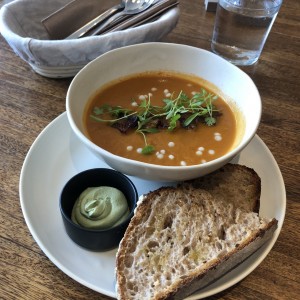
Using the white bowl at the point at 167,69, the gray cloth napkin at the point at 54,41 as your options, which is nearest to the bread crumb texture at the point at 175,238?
the white bowl at the point at 167,69

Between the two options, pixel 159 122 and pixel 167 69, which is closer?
pixel 159 122

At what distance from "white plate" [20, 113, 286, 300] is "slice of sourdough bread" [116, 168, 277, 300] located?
0.06 metres

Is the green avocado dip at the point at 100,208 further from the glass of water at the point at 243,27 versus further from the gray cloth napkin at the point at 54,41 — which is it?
the glass of water at the point at 243,27

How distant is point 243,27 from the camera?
211 centimetres

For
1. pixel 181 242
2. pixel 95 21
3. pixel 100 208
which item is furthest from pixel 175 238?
pixel 95 21

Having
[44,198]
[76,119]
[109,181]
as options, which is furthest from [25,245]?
[76,119]

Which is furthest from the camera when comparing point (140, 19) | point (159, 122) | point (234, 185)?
point (140, 19)

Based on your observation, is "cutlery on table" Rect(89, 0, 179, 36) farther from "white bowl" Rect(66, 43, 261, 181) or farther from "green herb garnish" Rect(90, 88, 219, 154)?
"green herb garnish" Rect(90, 88, 219, 154)

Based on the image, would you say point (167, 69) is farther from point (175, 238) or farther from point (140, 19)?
point (175, 238)

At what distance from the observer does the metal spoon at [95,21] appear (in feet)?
6.88

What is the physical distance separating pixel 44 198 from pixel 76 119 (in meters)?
0.33

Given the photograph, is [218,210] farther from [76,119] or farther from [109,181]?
[76,119]

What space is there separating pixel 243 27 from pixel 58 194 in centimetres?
135

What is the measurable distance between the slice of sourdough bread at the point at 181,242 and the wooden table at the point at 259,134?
5.3 inches
